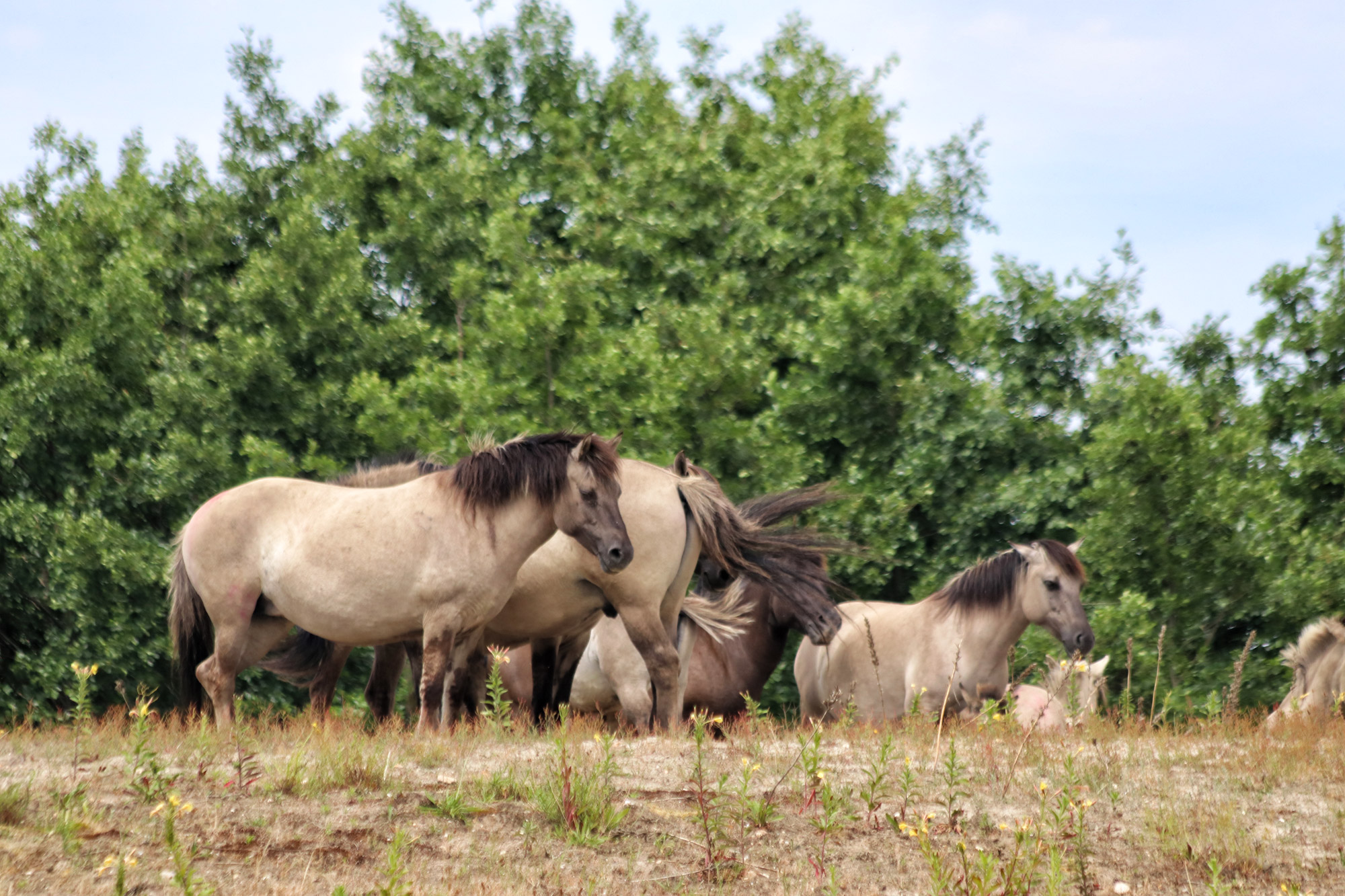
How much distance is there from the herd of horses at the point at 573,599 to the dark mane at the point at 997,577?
0.6 inches

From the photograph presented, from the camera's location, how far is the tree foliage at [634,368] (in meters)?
15.6

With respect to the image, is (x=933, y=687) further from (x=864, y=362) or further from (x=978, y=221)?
(x=978, y=221)

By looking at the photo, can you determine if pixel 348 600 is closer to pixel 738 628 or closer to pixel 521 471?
pixel 521 471

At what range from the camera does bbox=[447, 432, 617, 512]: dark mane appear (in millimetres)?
8234

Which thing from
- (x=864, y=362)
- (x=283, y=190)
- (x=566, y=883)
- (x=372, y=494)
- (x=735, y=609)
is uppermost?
(x=283, y=190)

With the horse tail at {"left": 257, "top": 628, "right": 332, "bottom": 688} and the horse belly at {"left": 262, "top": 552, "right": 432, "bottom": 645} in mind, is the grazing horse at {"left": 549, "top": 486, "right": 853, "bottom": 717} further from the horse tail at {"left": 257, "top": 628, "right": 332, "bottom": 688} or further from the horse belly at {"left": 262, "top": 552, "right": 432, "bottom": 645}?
the horse belly at {"left": 262, "top": 552, "right": 432, "bottom": 645}

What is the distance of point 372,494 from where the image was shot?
8484mm

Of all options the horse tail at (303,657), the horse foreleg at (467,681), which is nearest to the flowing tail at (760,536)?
the horse foreleg at (467,681)

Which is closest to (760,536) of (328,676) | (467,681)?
(467,681)

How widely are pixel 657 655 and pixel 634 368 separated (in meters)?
10.0

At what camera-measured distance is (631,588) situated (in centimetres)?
877

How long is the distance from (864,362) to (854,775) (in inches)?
527

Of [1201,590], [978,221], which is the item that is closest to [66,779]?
[1201,590]

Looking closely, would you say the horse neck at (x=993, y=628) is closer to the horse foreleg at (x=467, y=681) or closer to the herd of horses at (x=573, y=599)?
the herd of horses at (x=573, y=599)
